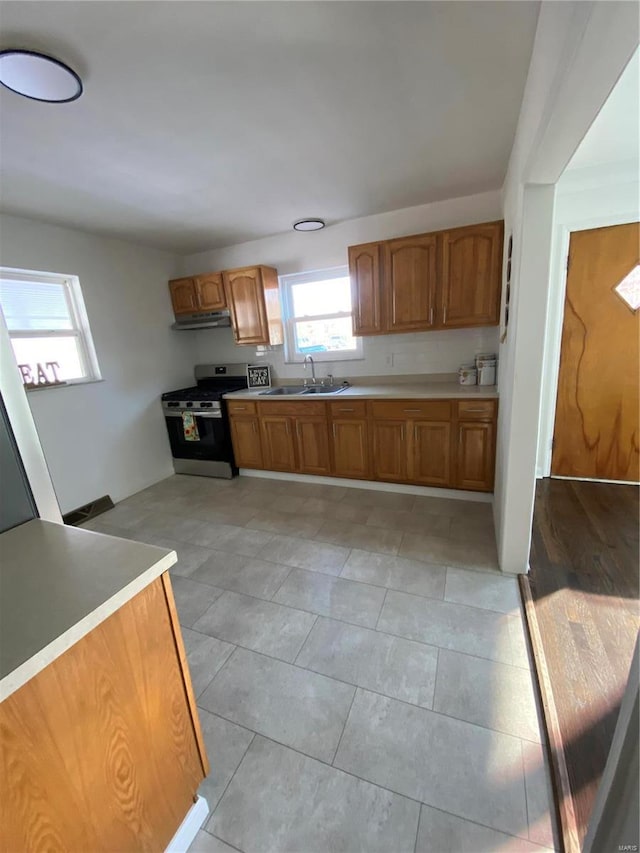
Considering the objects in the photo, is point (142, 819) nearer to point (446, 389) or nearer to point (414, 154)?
point (446, 389)

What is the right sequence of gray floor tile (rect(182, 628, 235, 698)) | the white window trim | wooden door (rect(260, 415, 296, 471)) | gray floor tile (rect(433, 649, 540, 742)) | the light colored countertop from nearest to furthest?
the light colored countertop < gray floor tile (rect(433, 649, 540, 742)) < gray floor tile (rect(182, 628, 235, 698)) < wooden door (rect(260, 415, 296, 471)) < the white window trim

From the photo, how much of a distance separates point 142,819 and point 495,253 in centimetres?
343

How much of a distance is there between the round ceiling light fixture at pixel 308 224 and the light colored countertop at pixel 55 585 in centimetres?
307

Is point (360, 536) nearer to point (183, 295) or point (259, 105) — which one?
point (259, 105)

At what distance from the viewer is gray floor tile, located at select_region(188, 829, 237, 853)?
3.46 feet

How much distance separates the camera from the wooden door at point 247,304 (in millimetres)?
3545

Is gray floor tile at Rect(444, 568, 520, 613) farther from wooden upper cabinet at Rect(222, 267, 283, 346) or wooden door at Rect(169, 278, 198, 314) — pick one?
wooden door at Rect(169, 278, 198, 314)

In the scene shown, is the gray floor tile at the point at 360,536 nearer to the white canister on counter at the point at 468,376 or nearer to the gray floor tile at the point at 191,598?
the gray floor tile at the point at 191,598

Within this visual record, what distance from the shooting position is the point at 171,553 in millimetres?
954

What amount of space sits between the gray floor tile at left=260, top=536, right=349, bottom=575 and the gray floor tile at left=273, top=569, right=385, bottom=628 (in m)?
0.08

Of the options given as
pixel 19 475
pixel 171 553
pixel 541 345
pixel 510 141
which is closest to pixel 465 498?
pixel 541 345

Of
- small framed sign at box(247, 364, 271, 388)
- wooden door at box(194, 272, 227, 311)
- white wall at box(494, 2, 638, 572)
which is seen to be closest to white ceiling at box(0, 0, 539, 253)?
white wall at box(494, 2, 638, 572)

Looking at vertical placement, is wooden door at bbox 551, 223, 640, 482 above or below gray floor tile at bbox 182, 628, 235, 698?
above

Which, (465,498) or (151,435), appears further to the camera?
(151,435)
